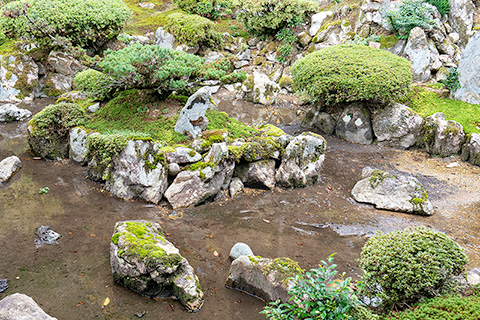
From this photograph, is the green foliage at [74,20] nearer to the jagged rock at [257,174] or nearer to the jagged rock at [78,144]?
the jagged rock at [78,144]

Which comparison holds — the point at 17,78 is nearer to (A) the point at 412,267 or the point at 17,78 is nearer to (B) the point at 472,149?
(A) the point at 412,267

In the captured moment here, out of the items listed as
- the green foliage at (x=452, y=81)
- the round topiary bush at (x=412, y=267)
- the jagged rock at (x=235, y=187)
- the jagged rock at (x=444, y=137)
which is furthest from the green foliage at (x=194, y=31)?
the round topiary bush at (x=412, y=267)

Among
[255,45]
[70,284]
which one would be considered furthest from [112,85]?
[255,45]

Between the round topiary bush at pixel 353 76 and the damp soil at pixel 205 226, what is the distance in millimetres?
2481

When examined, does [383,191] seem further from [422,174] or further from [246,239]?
[246,239]

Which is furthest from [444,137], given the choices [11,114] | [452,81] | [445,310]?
[11,114]

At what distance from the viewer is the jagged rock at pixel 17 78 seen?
51.4 feet

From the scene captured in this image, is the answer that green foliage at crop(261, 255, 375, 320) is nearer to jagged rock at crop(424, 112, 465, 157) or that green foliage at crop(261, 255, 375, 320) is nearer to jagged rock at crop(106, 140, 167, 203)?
jagged rock at crop(106, 140, 167, 203)

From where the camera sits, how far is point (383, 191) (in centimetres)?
818

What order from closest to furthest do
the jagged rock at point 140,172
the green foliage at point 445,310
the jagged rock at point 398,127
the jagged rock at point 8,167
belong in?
the green foliage at point 445,310 < the jagged rock at point 140,172 < the jagged rock at point 8,167 < the jagged rock at point 398,127

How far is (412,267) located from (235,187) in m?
5.35

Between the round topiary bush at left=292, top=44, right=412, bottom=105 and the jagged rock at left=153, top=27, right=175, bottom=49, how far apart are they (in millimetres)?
10956

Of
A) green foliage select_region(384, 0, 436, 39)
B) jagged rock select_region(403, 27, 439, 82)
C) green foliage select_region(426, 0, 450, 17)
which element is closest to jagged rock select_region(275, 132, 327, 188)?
jagged rock select_region(403, 27, 439, 82)

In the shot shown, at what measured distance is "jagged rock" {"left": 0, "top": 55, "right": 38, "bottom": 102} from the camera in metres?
15.7
